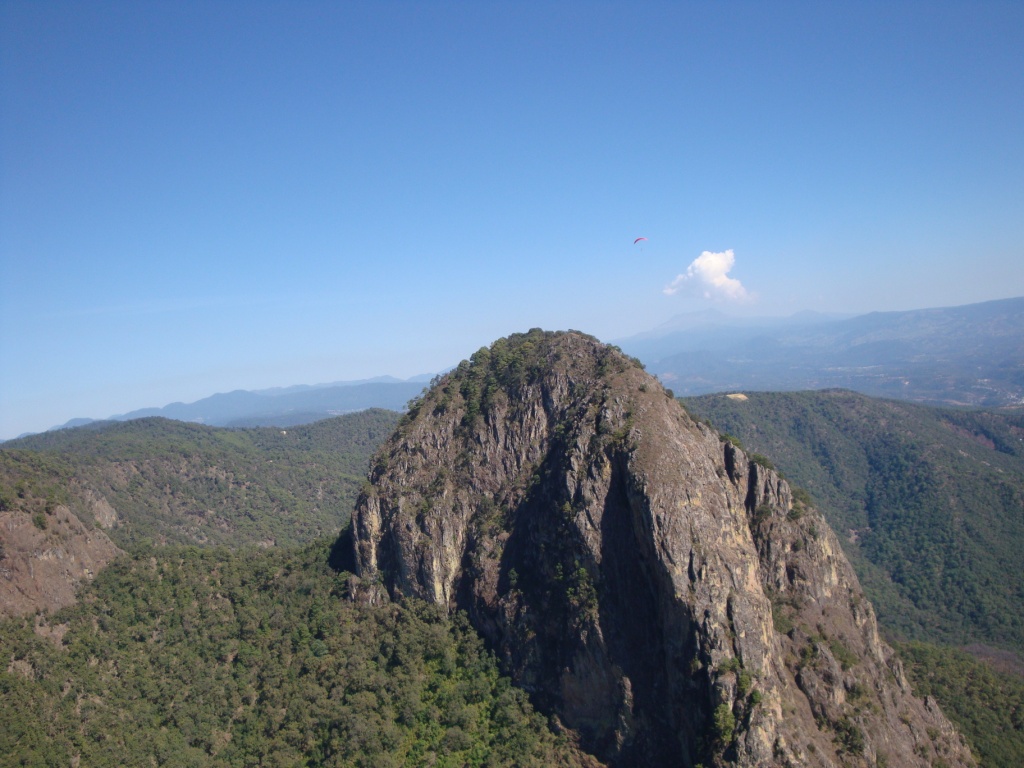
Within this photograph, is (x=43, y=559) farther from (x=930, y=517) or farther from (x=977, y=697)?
(x=930, y=517)

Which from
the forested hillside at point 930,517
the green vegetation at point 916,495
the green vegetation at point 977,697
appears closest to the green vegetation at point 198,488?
the green vegetation at point 977,697

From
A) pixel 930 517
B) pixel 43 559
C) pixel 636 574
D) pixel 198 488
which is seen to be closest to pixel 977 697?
pixel 636 574

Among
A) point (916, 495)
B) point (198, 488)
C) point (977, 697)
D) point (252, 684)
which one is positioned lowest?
point (977, 697)

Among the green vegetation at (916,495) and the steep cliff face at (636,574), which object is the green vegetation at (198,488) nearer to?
the steep cliff face at (636,574)

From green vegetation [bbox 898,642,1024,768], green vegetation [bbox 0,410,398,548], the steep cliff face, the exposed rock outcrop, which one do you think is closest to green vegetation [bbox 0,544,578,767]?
the exposed rock outcrop

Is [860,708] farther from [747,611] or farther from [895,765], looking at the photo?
[747,611]
